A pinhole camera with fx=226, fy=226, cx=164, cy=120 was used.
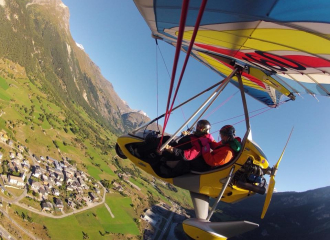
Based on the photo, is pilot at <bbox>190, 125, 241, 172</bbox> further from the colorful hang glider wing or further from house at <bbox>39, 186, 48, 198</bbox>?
house at <bbox>39, 186, 48, 198</bbox>

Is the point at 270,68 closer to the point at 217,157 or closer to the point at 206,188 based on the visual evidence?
the point at 217,157

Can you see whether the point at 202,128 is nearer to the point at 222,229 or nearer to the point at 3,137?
the point at 222,229

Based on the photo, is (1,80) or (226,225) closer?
(226,225)

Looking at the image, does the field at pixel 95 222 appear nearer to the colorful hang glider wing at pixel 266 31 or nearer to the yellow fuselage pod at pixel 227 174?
the yellow fuselage pod at pixel 227 174

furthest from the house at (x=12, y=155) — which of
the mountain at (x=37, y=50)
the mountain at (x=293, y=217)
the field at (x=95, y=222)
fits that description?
the mountain at (x=293, y=217)

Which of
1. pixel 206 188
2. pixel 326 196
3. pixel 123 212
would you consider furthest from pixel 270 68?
pixel 326 196
